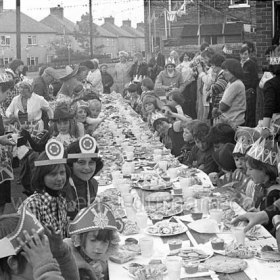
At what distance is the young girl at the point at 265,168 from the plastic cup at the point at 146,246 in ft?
4.17

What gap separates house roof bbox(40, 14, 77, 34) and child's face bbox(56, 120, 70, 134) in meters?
6.71

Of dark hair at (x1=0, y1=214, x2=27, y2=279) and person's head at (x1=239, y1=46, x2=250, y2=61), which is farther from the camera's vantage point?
person's head at (x1=239, y1=46, x2=250, y2=61)

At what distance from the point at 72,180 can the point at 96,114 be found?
4.01m

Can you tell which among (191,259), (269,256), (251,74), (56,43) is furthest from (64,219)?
(56,43)

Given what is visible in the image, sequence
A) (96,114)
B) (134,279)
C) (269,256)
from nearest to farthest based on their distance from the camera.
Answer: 1. (134,279)
2. (269,256)
3. (96,114)

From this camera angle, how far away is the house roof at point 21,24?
40.2 feet

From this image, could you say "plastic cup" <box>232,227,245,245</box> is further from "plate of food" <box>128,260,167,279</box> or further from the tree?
the tree

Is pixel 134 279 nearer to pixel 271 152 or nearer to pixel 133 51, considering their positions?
pixel 271 152

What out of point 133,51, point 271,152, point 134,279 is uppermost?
point 133,51

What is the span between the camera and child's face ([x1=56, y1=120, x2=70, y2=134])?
6.62m

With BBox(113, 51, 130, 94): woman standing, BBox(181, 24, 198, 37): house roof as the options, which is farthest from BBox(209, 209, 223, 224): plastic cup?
BBox(181, 24, 198, 37): house roof

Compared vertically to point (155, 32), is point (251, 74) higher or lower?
lower

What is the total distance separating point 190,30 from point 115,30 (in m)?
2.42

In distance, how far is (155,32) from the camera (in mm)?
14945
